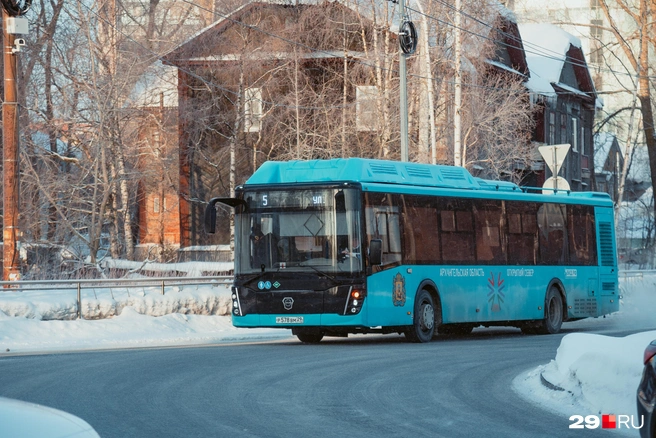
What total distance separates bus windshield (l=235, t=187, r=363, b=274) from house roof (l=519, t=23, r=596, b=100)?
34.1m

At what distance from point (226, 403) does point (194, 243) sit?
111 ft

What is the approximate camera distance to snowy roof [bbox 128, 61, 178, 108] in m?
36.3

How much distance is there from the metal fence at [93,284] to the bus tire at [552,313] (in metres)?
7.37

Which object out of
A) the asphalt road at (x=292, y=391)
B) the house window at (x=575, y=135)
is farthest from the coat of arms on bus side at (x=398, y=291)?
the house window at (x=575, y=135)

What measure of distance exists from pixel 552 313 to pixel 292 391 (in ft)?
43.8

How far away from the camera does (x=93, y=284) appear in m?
23.9

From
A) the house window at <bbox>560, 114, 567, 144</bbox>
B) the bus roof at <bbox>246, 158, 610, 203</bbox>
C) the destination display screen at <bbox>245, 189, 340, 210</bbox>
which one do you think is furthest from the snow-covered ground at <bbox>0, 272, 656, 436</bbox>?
the house window at <bbox>560, 114, 567, 144</bbox>

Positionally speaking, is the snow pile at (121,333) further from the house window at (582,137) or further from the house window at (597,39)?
the house window at (582,137)

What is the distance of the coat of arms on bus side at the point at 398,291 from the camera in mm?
19250

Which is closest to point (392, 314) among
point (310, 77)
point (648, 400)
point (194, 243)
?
point (648, 400)

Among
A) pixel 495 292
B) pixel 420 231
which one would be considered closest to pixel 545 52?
pixel 495 292

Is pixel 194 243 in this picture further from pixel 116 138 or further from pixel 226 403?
pixel 226 403

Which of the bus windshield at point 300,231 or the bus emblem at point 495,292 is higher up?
the bus windshield at point 300,231

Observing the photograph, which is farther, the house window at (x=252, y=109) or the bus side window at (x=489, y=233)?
the house window at (x=252, y=109)
